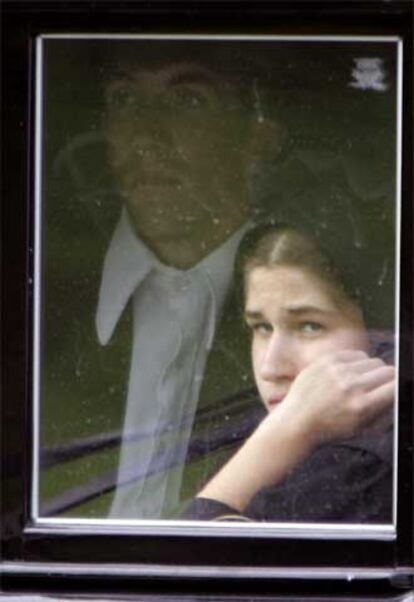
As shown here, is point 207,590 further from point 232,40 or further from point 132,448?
point 232,40

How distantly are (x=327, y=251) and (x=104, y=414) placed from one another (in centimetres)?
41

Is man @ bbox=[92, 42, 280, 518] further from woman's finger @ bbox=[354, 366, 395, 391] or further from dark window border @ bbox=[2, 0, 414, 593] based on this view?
woman's finger @ bbox=[354, 366, 395, 391]

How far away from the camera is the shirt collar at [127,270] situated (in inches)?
114

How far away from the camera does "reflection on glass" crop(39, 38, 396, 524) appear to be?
9.39 feet

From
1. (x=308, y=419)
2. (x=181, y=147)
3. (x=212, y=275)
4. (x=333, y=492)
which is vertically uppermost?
(x=181, y=147)

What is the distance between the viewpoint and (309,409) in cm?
288

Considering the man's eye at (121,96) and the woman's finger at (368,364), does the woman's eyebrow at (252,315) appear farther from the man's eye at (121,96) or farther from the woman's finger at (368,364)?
the man's eye at (121,96)

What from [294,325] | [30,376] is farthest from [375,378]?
[30,376]

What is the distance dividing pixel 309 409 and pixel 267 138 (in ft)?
1.32

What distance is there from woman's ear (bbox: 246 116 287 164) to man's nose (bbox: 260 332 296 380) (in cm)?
26

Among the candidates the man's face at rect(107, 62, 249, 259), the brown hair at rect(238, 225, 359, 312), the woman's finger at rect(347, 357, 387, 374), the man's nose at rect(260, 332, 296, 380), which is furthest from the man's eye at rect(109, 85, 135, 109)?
the woman's finger at rect(347, 357, 387, 374)

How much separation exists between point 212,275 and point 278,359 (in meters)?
0.16

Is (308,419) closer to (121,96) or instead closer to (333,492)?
(333,492)

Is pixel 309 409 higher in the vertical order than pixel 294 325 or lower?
lower
